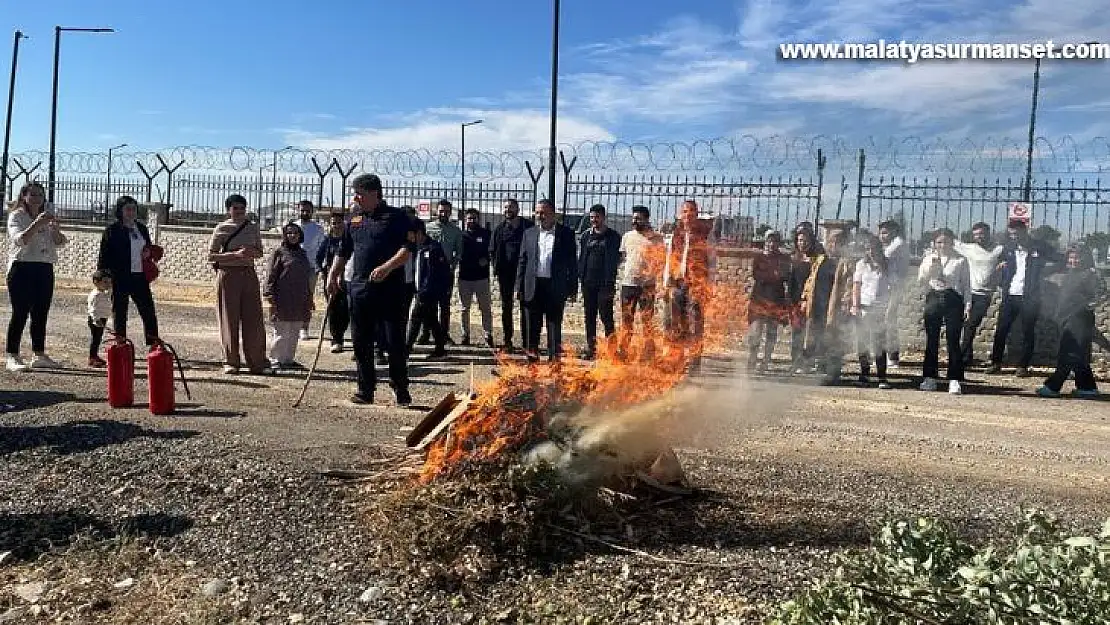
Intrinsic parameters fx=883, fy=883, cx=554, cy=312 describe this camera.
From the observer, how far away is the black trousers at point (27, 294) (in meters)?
9.08

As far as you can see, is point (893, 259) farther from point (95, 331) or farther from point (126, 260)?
point (95, 331)

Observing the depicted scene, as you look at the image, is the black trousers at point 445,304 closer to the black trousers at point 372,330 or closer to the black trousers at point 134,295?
the black trousers at point 134,295

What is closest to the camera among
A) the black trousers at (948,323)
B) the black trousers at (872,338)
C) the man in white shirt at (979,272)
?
the black trousers at (948,323)

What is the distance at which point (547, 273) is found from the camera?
10.7 meters

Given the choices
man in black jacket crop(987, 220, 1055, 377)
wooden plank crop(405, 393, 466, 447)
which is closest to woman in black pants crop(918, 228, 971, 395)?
man in black jacket crop(987, 220, 1055, 377)

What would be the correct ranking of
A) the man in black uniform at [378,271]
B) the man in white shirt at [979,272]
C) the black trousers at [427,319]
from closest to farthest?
the man in black uniform at [378,271] → the black trousers at [427,319] → the man in white shirt at [979,272]

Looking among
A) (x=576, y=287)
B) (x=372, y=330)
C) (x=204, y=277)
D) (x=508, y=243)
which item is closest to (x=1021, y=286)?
(x=576, y=287)

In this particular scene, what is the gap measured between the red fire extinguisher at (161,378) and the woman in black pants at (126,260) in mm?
2314

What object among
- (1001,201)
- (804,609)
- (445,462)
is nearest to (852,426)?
(445,462)

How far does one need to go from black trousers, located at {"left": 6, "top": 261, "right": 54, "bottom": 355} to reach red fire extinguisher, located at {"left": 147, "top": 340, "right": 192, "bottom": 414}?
2818mm

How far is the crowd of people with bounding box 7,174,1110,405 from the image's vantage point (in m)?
9.10

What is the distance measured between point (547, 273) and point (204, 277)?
1483 cm

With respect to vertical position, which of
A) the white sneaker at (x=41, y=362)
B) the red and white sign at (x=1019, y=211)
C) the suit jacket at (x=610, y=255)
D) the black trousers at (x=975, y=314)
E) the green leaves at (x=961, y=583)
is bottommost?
the white sneaker at (x=41, y=362)

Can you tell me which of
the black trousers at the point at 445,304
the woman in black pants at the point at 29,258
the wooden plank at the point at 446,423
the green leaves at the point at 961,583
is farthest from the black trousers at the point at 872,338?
the woman in black pants at the point at 29,258
